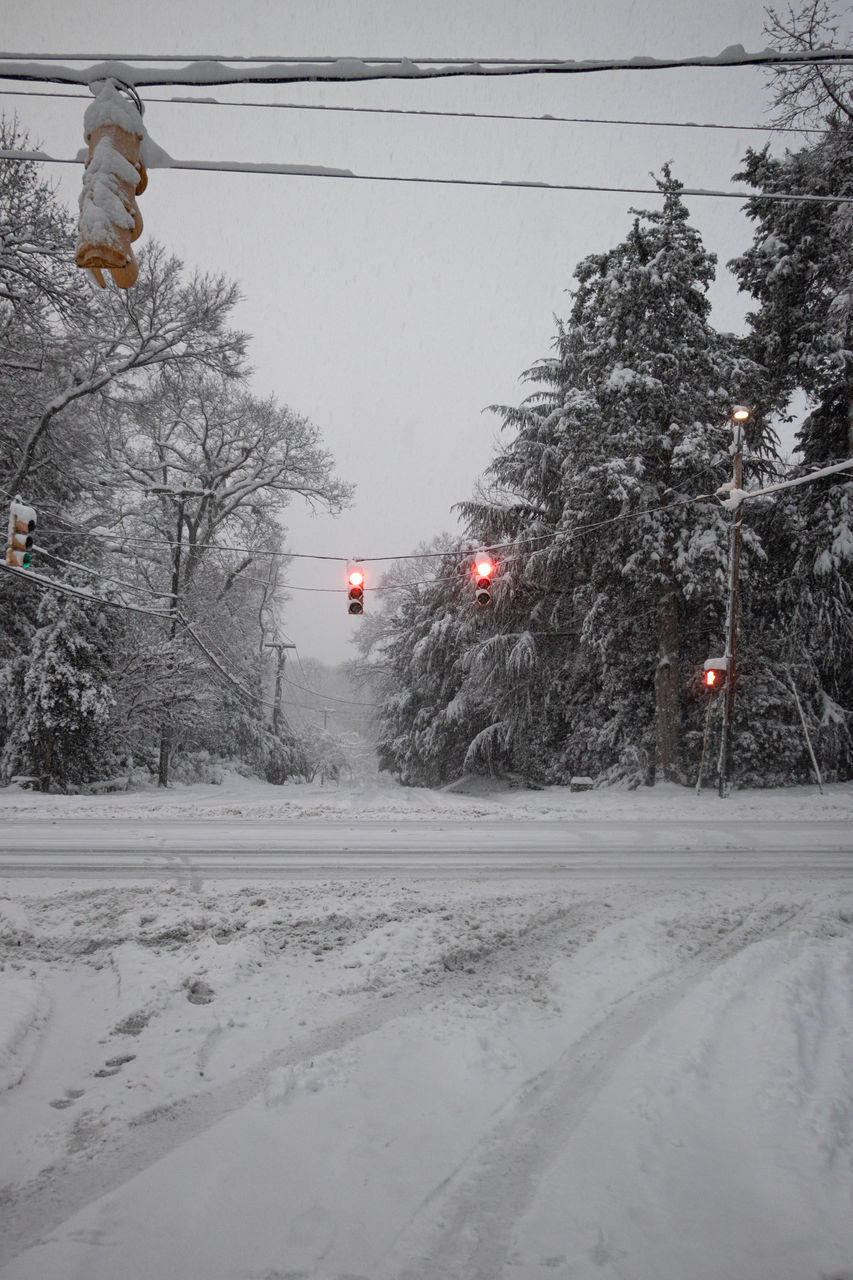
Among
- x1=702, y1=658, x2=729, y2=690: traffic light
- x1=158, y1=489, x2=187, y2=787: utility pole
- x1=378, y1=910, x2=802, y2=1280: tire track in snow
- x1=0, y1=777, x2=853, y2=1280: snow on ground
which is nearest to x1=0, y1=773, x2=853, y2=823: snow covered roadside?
x1=702, y1=658, x2=729, y2=690: traffic light

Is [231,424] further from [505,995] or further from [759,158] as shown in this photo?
[505,995]

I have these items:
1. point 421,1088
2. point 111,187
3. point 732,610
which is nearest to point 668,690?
point 732,610

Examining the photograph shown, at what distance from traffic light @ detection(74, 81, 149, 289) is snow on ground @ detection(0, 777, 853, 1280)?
431 centimetres

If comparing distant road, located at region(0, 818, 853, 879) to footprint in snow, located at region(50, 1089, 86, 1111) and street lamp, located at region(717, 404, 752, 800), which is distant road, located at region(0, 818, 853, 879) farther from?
street lamp, located at region(717, 404, 752, 800)

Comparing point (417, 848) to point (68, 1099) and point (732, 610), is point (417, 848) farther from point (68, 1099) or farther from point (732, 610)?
point (732, 610)

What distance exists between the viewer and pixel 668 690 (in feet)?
57.6

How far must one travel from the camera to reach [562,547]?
18.6 meters

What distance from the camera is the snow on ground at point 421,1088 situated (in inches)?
102

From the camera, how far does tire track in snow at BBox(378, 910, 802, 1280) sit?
8.30 feet

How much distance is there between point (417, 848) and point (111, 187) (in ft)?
25.7

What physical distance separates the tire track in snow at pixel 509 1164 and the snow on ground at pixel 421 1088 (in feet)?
0.05

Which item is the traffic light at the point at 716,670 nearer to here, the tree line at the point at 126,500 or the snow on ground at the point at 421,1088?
the snow on ground at the point at 421,1088

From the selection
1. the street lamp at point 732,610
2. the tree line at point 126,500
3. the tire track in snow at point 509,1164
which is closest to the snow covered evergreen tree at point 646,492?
the street lamp at point 732,610

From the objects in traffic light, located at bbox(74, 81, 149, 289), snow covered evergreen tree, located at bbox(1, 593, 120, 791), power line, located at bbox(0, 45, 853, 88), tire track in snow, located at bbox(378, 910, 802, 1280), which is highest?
power line, located at bbox(0, 45, 853, 88)
